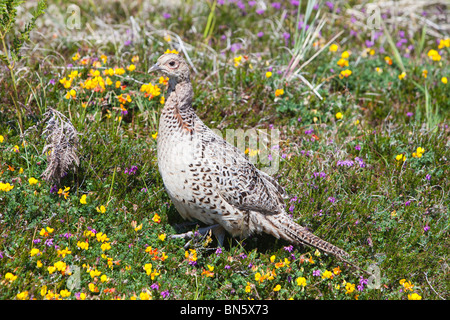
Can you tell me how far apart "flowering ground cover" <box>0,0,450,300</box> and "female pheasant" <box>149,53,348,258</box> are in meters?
0.22

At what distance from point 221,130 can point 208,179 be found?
1747 millimetres

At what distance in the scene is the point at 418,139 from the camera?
5.95 m

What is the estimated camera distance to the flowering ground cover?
4316 millimetres

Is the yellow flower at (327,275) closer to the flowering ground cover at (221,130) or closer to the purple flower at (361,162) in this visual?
the flowering ground cover at (221,130)

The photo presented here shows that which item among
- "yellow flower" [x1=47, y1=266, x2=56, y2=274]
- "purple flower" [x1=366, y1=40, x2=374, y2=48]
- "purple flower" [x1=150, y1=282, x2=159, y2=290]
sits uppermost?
"purple flower" [x1=366, y1=40, x2=374, y2=48]

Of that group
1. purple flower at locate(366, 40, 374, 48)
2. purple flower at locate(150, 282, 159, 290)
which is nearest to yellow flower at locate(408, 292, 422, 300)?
purple flower at locate(150, 282, 159, 290)

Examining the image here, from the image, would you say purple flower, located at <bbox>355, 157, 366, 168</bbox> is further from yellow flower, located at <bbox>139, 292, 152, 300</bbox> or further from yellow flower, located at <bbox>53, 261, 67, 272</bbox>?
yellow flower, located at <bbox>53, 261, 67, 272</bbox>

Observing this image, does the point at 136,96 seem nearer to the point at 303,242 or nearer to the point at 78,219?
the point at 78,219

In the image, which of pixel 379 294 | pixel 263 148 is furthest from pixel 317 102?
pixel 379 294

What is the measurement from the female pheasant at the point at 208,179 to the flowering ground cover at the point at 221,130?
8.5 inches

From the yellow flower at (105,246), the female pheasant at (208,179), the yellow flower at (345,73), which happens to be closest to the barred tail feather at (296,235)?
the female pheasant at (208,179)

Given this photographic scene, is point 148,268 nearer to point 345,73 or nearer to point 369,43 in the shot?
point 345,73

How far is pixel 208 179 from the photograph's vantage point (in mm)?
4379

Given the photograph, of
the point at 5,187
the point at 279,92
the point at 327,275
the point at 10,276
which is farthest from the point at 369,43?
the point at 10,276
